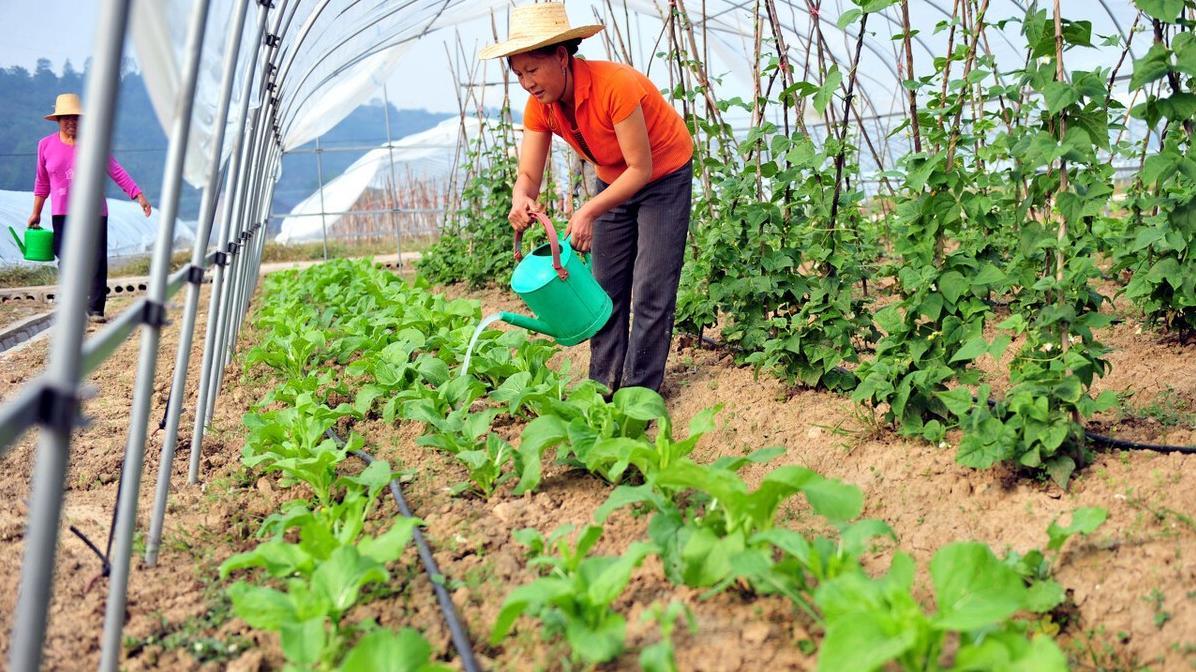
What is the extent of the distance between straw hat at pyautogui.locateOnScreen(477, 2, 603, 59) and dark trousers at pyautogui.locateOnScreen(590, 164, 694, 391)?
66cm

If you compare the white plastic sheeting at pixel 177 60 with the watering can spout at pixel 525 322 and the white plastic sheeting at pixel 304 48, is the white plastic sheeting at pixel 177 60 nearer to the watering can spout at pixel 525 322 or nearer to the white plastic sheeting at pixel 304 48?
the white plastic sheeting at pixel 304 48

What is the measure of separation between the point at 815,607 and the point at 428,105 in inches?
1441

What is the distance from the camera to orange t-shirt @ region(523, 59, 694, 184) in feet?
11.0

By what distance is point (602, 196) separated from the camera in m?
3.43

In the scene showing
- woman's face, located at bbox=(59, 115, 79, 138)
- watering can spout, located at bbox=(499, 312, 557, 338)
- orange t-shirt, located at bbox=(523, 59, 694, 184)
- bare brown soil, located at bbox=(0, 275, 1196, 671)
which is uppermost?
woman's face, located at bbox=(59, 115, 79, 138)

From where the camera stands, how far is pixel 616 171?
3732 millimetres

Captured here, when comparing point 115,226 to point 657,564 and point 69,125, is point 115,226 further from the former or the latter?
point 657,564

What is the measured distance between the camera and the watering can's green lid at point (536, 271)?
134 inches

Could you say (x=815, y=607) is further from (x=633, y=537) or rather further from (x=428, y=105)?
(x=428, y=105)

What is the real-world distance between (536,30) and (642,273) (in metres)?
0.94

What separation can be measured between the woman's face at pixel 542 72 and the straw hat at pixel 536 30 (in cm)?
4

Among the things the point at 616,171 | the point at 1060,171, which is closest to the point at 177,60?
the point at 616,171

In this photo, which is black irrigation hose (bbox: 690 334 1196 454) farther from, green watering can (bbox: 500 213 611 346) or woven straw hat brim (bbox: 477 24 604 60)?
woven straw hat brim (bbox: 477 24 604 60)

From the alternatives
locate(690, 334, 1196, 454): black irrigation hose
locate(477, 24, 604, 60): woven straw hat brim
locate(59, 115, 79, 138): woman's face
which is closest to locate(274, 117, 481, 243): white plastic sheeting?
locate(59, 115, 79, 138): woman's face
